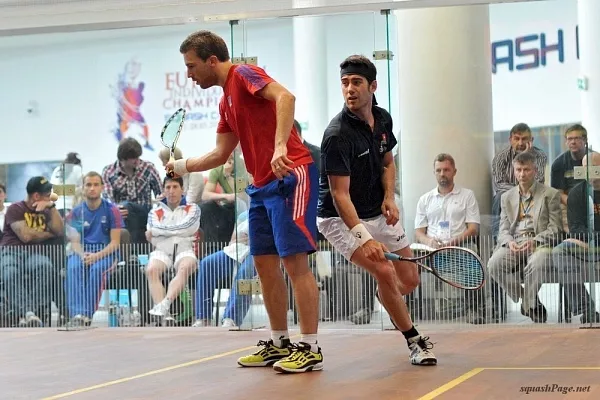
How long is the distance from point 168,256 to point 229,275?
1.55 feet

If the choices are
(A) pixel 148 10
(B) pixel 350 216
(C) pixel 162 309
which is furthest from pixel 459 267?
(A) pixel 148 10

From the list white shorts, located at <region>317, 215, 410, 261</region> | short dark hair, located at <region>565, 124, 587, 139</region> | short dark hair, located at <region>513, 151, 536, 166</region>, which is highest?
short dark hair, located at <region>565, 124, 587, 139</region>

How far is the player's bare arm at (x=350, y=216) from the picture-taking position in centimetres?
439

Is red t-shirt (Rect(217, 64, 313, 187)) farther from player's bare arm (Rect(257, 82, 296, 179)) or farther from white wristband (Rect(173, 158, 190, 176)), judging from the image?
white wristband (Rect(173, 158, 190, 176))

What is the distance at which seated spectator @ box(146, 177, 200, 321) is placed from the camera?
7199mm

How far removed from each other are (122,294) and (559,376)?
150 inches

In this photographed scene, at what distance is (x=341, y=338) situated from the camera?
6.16 m

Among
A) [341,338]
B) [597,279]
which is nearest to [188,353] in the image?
[341,338]

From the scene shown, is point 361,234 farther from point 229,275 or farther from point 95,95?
point 95,95

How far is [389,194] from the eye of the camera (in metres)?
4.77

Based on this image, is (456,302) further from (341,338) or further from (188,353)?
(188,353)

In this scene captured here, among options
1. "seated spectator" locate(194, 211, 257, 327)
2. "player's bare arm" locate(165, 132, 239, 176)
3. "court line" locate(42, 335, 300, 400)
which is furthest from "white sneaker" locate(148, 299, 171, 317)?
"player's bare arm" locate(165, 132, 239, 176)

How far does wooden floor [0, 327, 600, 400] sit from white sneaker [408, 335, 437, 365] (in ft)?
0.15

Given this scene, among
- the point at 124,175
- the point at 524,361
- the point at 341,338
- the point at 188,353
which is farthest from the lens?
the point at 124,175
